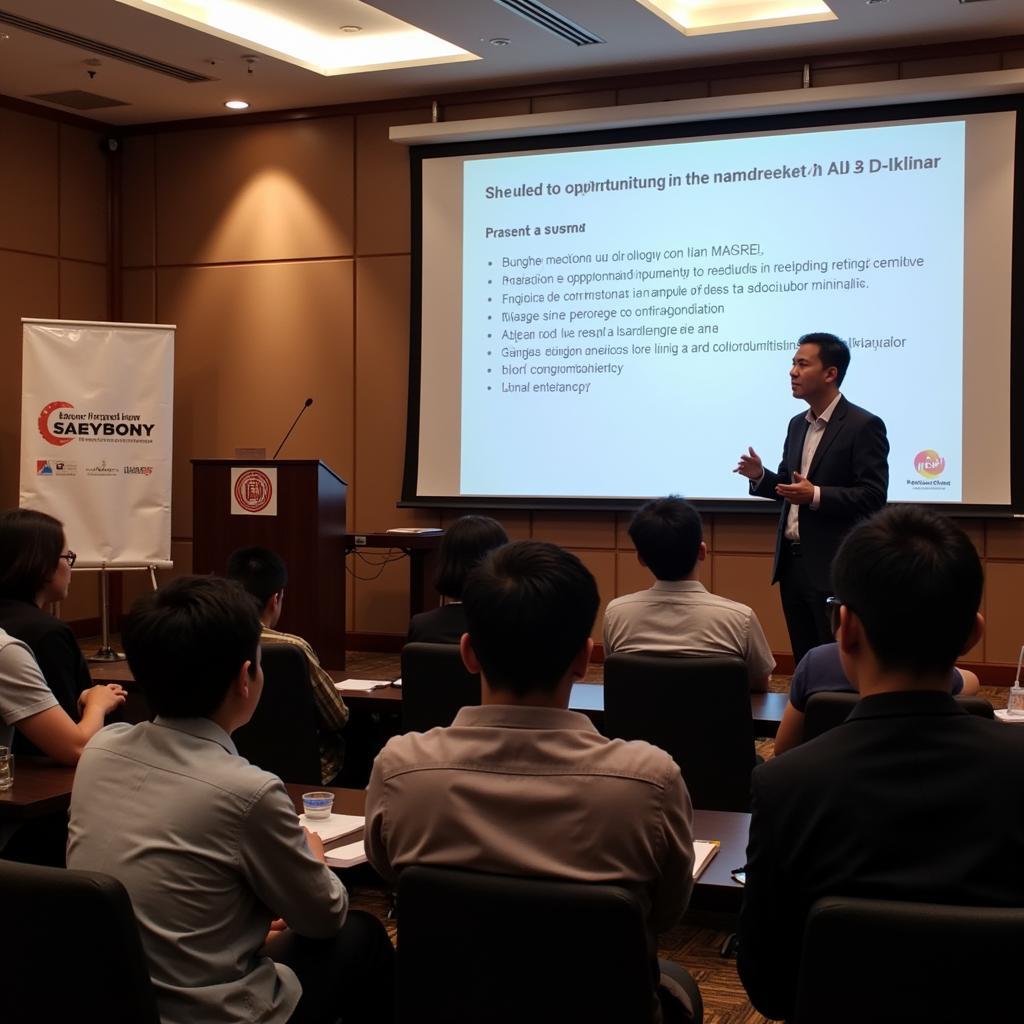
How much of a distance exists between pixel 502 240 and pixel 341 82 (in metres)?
1.40

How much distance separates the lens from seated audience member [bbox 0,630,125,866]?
2.71 metres

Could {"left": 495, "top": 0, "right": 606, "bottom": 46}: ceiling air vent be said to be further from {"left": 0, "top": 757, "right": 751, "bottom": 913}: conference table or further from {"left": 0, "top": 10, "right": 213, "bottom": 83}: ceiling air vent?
{"left": 0, "top": 757, "right": 751, "bottom": 913}: conference table

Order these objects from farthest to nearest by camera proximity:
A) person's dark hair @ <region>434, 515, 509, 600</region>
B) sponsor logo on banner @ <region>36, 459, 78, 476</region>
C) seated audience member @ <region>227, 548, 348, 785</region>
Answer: sponsor logo on banner @ <region>36, 459, 78, 476</region> < person's dark hair @ <region>434, 515, 509, 600</region> < seated audience member @ <region>227, 548, 348, 785</region>

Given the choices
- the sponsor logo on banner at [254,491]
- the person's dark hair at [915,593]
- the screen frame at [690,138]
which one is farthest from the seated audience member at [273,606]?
the screen frame at [690,138]

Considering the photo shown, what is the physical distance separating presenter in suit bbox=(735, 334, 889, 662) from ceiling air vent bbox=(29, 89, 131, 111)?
17.1 ft

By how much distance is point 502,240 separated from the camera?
769 centimetres

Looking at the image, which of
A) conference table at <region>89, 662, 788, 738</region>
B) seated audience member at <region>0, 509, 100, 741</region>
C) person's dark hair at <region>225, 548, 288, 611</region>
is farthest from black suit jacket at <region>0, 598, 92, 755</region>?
person's dark hair at <region>225, 548, 288, 611</region>

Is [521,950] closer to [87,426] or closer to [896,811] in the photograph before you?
[896,811]

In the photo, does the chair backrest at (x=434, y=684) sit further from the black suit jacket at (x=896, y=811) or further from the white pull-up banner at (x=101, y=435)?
the white pull-up banner at (x=101, y=435)

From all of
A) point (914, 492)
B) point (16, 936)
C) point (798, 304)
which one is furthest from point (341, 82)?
point (16, 936)

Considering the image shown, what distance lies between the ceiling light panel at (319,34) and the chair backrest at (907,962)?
6.49 m

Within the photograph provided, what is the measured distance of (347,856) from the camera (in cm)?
212

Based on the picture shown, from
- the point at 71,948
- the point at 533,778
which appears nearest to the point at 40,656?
the point at 71,948

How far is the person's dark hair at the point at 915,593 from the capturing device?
5.00 ft
